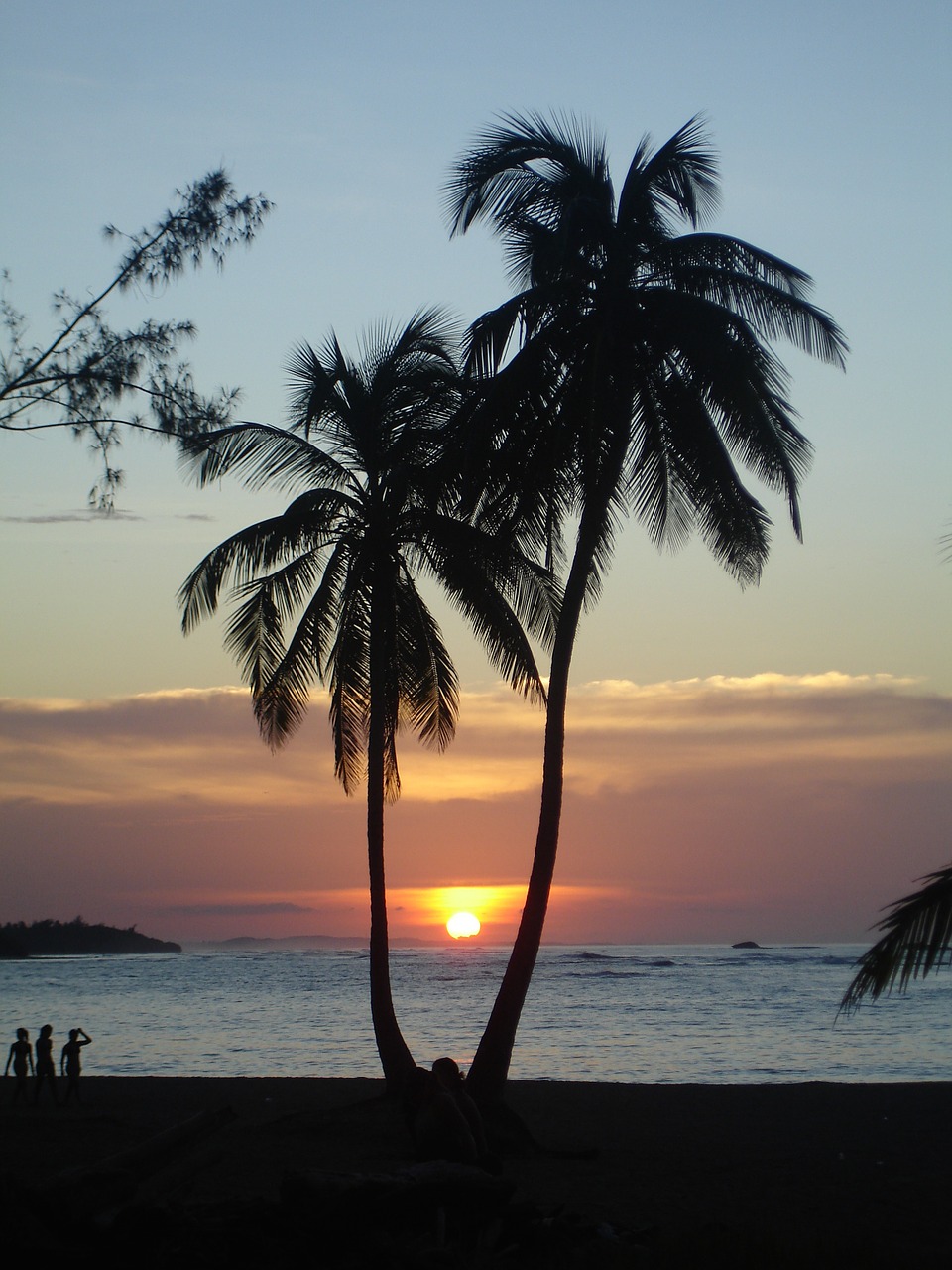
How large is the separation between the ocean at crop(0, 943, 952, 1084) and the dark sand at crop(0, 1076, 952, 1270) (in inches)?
295

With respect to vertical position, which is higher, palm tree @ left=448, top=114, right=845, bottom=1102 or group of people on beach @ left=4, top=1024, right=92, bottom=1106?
palm tree @ left=448, top=114, right=845, bottom=1102

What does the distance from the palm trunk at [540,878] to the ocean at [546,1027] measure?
12.0 m

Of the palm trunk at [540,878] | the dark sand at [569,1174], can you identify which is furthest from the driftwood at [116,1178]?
the palm trunk at [540,878]

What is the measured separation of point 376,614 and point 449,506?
6.10 feet

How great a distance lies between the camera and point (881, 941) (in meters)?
7.88

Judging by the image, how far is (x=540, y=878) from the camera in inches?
530

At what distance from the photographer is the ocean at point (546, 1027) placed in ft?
87.2

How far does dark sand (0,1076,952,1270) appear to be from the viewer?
6516 millimetres

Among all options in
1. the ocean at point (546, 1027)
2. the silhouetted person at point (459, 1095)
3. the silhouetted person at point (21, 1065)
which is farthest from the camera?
the ocean at point (546, 1027)

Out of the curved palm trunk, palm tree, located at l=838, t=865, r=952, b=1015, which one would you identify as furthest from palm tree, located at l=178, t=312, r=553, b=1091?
palm tree, located at l=838, t=865, r=952, b=1015

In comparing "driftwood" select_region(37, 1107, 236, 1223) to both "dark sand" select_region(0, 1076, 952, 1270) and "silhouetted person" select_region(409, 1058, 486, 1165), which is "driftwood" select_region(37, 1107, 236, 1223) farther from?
"silhouetted person" select_region(409, 1058, 486, 1165)

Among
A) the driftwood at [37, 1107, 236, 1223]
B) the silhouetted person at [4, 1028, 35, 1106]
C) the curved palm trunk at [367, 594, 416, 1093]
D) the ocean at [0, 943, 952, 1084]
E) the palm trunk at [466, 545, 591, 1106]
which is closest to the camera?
the driftwood at [37, 1107, 236, 1223]

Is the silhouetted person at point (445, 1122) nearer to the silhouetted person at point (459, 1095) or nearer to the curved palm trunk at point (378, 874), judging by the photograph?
the silhouetted person at point (459, 1095)

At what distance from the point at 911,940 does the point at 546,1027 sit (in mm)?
33042
